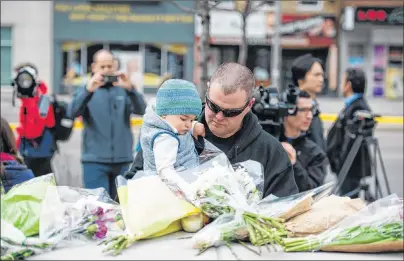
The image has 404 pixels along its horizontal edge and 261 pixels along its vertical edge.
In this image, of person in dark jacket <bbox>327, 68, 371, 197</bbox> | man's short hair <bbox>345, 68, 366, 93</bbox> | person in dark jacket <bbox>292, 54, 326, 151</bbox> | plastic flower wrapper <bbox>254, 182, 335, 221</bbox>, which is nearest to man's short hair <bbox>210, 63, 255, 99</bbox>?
plastic flower wrapper <bbox>254, 182, 335, 221</bbox>

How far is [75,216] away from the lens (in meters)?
2.57

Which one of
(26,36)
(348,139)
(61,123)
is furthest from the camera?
(26,36)

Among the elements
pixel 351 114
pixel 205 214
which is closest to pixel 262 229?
pixel 205 214

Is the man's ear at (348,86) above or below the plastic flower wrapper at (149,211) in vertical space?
above

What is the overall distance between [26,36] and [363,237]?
29.3m

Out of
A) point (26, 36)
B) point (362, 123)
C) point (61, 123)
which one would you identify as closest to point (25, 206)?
point (61, 123)

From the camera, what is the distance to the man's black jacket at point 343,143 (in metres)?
8.50

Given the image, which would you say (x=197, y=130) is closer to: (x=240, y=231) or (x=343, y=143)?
(x=240, y=231)

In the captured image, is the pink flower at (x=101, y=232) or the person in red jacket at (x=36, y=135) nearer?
the pink flower at (x=101, y=232)

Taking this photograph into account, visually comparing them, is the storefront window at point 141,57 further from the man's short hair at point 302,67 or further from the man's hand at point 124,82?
the man's short hair at point 302,67

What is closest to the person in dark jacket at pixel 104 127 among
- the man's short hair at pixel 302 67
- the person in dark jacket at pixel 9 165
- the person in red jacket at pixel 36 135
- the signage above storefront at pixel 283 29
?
the person in red jacket at pixel 36 135

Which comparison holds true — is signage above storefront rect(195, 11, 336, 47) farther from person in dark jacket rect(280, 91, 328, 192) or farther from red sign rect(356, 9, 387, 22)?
person in dark jacket rect(280, 91, 328, 192)

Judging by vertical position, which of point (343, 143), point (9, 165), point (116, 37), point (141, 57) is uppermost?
point (116, 37)

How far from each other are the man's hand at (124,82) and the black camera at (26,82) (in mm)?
917
